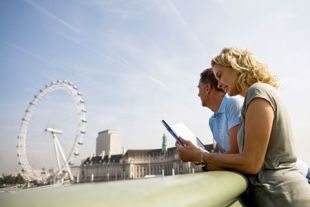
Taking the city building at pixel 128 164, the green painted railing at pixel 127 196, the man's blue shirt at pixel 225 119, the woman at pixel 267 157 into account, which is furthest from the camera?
the city building at pixel 128 164

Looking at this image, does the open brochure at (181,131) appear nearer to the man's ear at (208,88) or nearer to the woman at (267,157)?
the man's ear at (208,88)

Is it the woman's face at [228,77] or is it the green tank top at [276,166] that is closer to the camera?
the green tank top at [276,166]

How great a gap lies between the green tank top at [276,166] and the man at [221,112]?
31 cm

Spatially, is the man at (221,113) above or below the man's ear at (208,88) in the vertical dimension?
below

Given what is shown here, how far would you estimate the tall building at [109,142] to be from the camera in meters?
90.1

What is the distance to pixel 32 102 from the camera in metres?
36.0

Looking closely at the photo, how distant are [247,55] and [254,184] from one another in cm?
59

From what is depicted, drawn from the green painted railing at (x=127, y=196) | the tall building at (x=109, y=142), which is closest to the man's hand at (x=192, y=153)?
the green painted railing at (x=127, y=196)

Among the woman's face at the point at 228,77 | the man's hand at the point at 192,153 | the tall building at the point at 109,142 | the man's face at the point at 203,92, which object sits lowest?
the man's hand at the point at 192,153

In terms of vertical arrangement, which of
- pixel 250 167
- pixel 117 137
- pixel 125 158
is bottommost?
pixel 250 167

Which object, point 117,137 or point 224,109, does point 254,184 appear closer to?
point 224,109

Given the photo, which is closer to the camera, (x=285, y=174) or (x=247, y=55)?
(x=285, y=174)

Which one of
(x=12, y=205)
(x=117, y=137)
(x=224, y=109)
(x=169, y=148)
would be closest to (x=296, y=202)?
(x=224, y=109)

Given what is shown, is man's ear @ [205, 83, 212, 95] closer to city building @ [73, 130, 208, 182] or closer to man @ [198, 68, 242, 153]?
man @ [198, 68, 242, 153]
